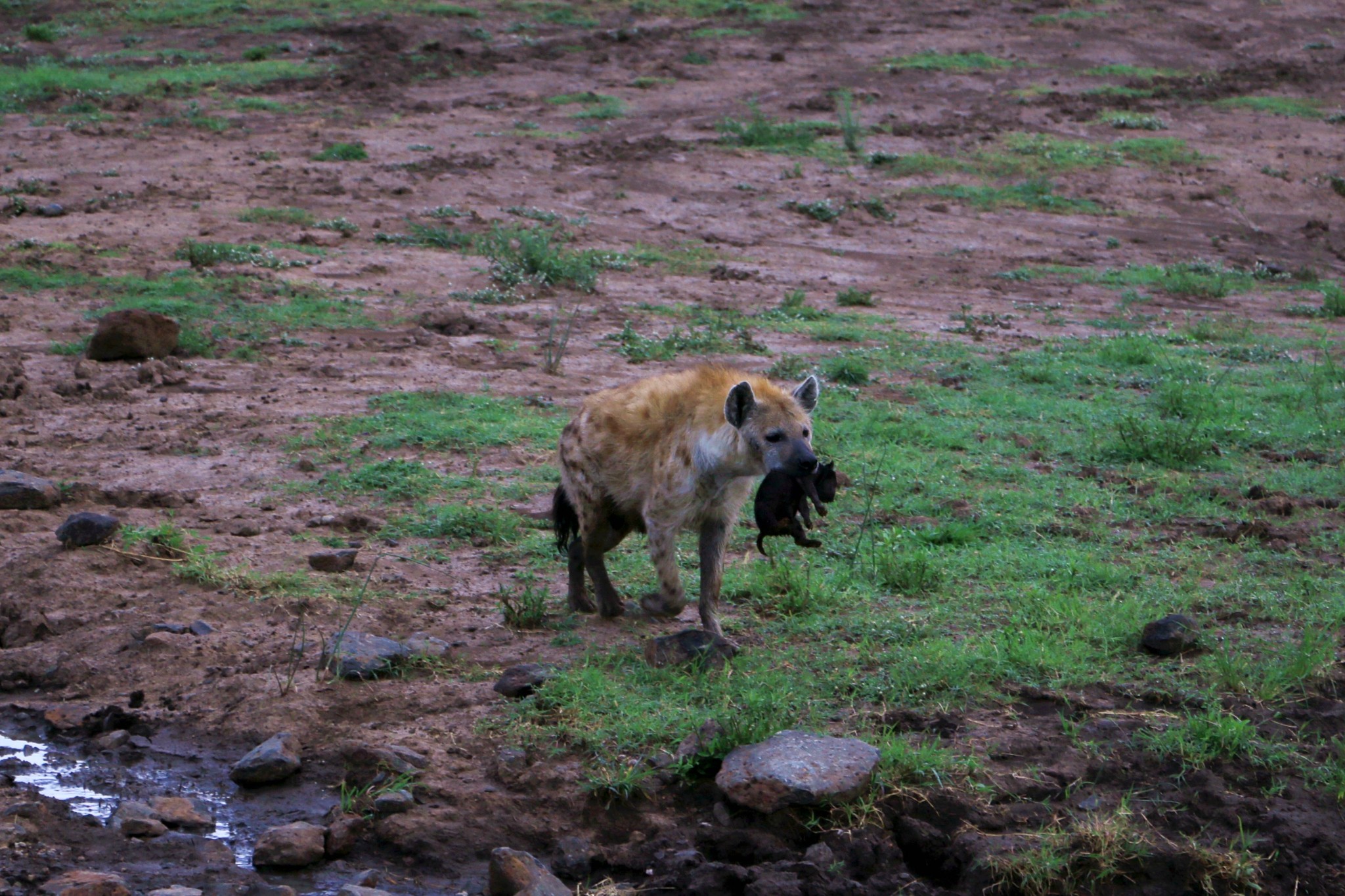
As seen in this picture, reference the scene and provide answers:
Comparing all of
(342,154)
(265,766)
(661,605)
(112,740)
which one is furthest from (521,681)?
(342,154)

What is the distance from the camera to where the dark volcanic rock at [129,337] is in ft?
27.1

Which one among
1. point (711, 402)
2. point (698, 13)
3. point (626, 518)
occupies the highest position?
point (698, 13)

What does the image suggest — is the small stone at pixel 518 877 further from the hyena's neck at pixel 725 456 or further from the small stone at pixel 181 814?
the hyena's neck at pixel 725 456

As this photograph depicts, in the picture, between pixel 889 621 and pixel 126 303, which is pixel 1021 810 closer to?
pixel 889 621

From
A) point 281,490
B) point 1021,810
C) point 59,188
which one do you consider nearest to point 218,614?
point 281,490

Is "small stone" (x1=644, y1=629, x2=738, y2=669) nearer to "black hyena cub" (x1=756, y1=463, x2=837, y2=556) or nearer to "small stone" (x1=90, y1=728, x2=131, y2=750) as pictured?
"black hyena cub" (x1=756, y1=463, x2=837, y2=556)

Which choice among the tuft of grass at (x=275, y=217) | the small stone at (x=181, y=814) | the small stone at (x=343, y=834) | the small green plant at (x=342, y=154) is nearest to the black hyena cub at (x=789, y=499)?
the small stone at (x=343, y=834)

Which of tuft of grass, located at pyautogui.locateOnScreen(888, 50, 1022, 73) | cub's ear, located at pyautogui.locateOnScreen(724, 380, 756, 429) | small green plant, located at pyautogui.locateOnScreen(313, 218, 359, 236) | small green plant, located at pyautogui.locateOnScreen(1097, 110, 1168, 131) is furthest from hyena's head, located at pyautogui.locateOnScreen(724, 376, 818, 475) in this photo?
tuft of grass, located at pyautogui.locateOnScreen(888, 50, 1022, 73)

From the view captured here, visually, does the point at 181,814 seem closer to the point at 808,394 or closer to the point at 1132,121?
the point at 808,394

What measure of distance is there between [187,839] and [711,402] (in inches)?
92.7

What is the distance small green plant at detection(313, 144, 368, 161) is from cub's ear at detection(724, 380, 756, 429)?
965 cm

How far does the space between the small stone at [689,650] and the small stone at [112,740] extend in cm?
174

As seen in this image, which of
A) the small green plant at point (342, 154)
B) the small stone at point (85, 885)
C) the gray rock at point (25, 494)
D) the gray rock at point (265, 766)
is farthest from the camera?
the small green plant at point (342, 154)

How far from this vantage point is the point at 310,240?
11141 millimetres
